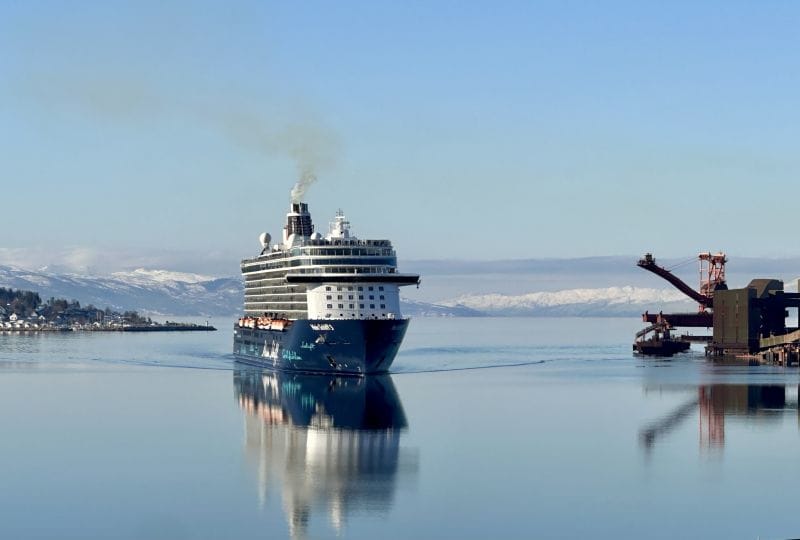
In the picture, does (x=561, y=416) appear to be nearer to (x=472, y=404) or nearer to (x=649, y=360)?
(x=472, y=404)

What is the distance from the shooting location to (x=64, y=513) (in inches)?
1553

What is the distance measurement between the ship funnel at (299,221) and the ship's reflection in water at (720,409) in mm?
29833

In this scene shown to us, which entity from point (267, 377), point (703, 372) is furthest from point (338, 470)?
point (703, 372)

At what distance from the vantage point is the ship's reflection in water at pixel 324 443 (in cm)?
4119

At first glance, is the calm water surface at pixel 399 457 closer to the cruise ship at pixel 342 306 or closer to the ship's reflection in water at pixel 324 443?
the ship's reflection in water at pixel 324 443

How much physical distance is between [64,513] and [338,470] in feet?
35.4

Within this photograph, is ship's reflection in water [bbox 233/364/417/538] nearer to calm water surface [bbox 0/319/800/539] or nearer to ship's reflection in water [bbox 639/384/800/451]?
calm water surface [bbox 0/319/800/539]

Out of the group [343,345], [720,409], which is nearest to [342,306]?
[343,345]

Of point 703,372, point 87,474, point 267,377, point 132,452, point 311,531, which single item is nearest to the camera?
point 311,531

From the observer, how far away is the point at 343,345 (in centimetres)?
7806

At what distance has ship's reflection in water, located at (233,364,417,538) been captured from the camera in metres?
41.2

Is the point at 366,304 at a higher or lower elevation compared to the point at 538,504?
higher

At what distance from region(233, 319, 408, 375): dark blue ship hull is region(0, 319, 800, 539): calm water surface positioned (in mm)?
1304

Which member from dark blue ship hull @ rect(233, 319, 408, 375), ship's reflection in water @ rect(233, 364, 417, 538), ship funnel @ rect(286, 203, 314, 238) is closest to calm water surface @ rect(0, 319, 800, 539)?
ship's reflection in water @ rect(233, 364, 417, 538)
